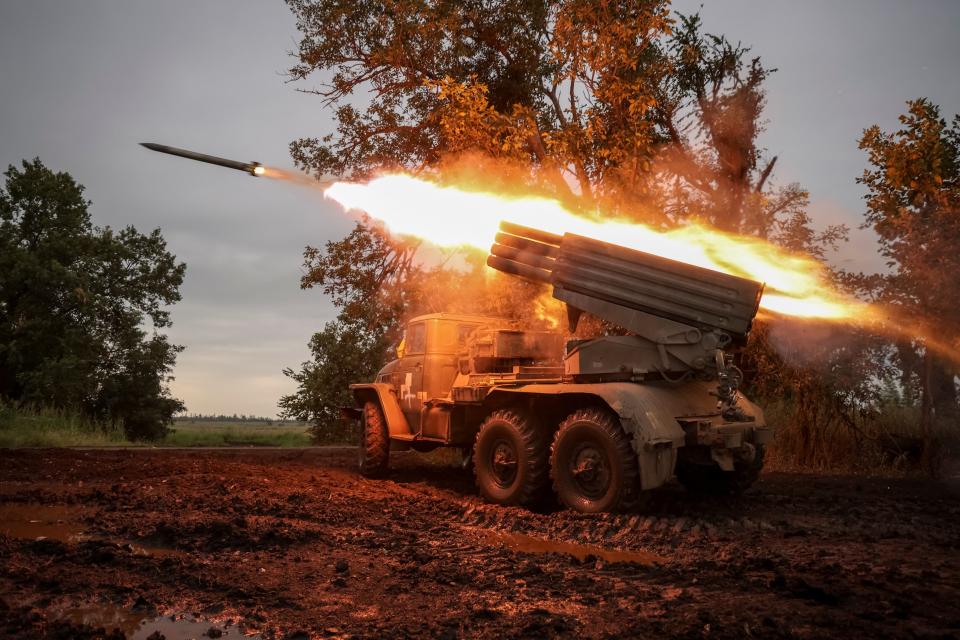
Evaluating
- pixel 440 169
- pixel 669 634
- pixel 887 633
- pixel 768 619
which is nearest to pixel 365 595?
pixel 669 634

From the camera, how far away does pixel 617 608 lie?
4.96 metres

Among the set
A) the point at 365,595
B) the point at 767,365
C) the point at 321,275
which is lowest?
the point at 365,595

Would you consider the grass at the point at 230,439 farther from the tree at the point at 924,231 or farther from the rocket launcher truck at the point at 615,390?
the tree at the point at 924,231

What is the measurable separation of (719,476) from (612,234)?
3996 millimetres

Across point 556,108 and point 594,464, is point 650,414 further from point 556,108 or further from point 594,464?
point 556,108

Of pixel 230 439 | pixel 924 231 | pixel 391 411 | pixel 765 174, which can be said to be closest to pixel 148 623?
pixel 391 411

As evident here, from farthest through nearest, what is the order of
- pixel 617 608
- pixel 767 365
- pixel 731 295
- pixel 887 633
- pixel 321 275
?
pixel 321 275, pixel 767 365, pixel 731 295, pixel 617 608, pixel 887 633

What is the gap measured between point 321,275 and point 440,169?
12.2 feet

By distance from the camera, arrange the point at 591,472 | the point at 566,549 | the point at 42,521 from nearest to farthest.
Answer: the point at 566,549 < the point at 42,521 < the point at 591,472

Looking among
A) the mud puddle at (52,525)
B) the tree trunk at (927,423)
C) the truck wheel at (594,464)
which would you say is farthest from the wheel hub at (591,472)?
the tree trunk at (927,423)

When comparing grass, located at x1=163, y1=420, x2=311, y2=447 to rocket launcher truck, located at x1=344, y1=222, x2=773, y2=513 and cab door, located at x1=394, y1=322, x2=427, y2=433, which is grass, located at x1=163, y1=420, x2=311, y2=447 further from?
rocket launcher truck, located at x1=344, y1=222, x2=773, y2=513

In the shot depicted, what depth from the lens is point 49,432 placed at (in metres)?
19.4

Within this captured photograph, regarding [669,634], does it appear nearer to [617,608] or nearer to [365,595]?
[617,608]

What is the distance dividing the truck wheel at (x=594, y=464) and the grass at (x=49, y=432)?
13589 mm
